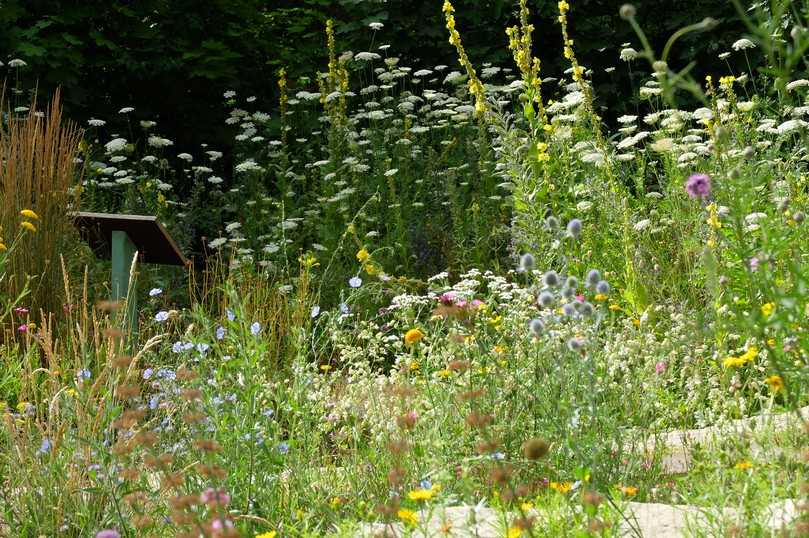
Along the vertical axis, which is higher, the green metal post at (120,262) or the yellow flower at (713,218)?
the yellow flower at (713,218)

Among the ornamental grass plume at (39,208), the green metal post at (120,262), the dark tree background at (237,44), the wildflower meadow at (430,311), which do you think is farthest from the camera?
the dark tree background at (237,44)

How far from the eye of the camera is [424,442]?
3.07 meters

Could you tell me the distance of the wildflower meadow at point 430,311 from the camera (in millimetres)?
2613

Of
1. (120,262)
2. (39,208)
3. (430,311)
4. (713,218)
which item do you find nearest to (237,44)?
(39,208)

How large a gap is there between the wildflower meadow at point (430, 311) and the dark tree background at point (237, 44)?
6 centimetres

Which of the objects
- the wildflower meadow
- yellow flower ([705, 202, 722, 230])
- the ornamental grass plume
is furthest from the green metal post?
yellow flower ([705, 202, 722, 230])

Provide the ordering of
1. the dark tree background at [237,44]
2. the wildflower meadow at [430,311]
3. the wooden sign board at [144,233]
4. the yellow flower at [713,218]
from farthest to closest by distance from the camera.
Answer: the dark tree background at [237,44]
the wooden sign board at [144,233]
the yellow flower at [713,218]
the wildflower meadow at [430,311]

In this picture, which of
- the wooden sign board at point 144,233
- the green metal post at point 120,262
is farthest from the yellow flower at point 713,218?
the green metal post at point 120,262

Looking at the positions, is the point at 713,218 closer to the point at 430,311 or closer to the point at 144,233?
the point at 430,311

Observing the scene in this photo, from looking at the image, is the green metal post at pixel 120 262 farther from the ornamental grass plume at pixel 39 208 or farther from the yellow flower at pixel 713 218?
the yellow flower at pixel 713 218

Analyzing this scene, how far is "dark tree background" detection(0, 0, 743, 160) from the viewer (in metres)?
9.14

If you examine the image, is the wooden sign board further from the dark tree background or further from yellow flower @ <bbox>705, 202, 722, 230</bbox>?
the dark tree background

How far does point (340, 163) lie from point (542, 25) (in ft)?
10.5

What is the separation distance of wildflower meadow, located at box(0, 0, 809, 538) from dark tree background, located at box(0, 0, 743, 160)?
63 millimetres
